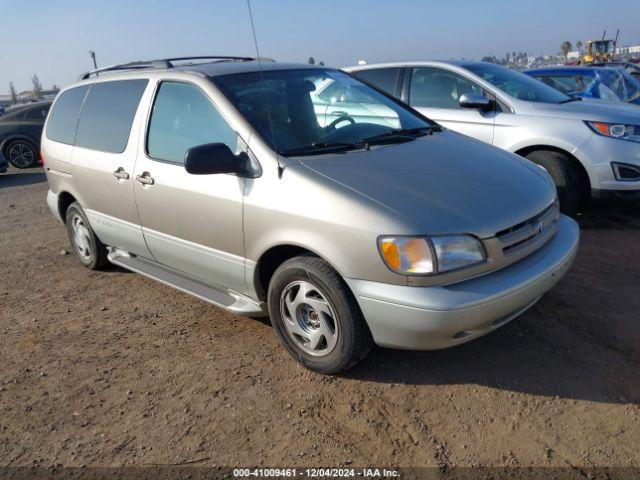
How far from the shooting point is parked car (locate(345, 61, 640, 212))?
513 centimetres

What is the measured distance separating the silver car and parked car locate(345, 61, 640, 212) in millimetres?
1868

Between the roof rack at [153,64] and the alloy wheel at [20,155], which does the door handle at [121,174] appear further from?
the alloy wheel at [20,155]

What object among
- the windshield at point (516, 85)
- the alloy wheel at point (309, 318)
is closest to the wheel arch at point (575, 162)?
the windshield at point (516, 85)

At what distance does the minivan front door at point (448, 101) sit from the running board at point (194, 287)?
3.47m

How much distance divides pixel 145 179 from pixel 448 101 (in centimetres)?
371

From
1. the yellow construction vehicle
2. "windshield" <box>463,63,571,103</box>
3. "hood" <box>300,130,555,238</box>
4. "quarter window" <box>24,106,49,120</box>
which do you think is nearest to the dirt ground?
"hood" <box>300,130,555,238</box>

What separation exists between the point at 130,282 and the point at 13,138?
10299 millimetres

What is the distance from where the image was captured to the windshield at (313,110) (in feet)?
10.9

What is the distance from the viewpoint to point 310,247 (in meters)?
2.85

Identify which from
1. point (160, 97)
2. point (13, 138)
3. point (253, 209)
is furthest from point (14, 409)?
point (13, 138)

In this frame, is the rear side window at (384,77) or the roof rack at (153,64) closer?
the roof rack at (153,64)

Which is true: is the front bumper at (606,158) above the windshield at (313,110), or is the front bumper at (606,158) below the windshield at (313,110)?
below

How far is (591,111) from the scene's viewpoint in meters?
5.35

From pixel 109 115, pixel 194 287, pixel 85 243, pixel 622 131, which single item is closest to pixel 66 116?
pixel 109 115
